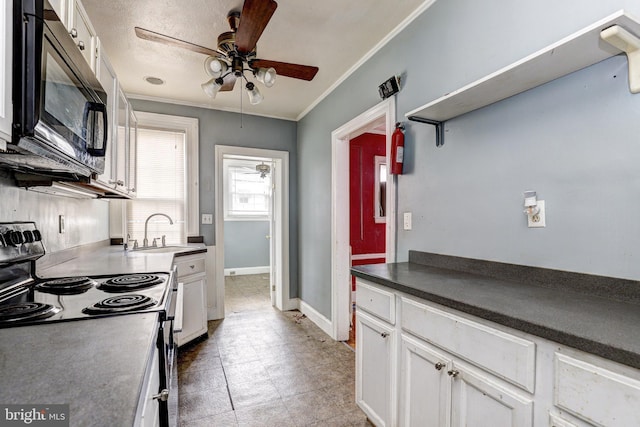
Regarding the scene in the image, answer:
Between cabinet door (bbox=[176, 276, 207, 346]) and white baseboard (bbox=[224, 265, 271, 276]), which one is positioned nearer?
cabinet door (bbox=[176, 276, 207, 346])

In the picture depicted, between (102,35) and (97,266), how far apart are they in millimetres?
1649

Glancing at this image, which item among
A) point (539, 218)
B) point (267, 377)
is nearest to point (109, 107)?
point (267, 377)

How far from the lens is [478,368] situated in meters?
1.07

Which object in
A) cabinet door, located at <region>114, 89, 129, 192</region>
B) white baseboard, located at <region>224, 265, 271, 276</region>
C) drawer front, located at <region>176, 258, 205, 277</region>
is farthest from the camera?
white baseboard, located at <region>224, 265, 271, 276</region>

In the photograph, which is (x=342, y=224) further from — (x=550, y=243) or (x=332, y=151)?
(x=550, y=243)

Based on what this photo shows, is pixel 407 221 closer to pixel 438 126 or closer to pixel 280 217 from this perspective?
pixel 438 126

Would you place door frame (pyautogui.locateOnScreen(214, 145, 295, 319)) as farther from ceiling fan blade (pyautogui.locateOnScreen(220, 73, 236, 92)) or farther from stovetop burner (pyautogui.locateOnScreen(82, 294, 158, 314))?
stovetop burner (pyautogui.locateOnScreen(82, 294, 158, 314))

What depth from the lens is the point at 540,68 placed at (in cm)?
116

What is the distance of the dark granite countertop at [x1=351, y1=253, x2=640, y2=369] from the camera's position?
0.78m

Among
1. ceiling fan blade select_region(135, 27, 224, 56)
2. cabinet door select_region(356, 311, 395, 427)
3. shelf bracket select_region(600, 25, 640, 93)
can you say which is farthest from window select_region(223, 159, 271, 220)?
shelf bracket select_region(600, 25, 640, 93)

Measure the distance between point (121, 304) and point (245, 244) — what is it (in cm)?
523

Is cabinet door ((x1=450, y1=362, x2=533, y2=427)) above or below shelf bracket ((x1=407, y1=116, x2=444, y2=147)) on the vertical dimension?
below

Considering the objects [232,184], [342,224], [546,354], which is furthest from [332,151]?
[232,184]

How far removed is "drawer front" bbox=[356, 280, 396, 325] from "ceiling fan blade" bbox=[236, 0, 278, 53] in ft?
4.84
